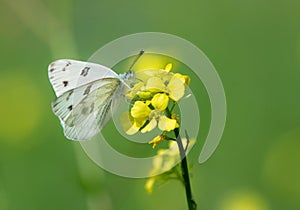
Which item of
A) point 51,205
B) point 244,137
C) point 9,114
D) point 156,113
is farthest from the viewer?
point 9,114

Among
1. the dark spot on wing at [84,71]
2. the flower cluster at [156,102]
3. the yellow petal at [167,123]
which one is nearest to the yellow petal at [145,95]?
the flower cluster at [156,102]

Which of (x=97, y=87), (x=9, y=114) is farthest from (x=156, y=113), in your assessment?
(x=9, y=114)

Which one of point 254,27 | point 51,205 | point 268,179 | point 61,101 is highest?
point 254,27

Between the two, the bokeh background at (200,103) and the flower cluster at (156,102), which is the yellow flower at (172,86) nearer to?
the flower cluster at (156,102)

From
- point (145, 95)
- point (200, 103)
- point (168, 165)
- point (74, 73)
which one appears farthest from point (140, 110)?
point (200, 103)

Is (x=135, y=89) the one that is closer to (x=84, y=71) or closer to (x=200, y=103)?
(x=84, y=71)

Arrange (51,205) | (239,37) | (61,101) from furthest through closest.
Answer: (239,37), (51,205), (61,101)

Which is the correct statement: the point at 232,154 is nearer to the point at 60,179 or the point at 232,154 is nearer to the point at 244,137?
the point at 244,137
